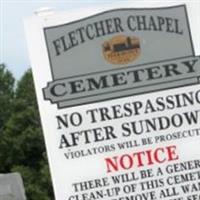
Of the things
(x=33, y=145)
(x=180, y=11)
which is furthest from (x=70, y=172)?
(x=33, y=145)

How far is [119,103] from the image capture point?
6.90 m

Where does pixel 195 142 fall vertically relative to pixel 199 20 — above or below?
below

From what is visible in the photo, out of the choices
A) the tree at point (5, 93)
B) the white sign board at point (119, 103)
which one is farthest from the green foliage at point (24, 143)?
the white sign board at point (119, 103)

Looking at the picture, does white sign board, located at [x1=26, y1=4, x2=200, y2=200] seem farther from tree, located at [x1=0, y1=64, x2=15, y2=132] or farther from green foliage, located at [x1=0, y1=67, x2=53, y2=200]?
tree, located at [x1=0, y1=64, x2=15, y2=132]

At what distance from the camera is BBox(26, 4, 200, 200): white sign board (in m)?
6.84

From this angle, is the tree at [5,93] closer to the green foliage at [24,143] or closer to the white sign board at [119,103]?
the green foliage at [24,143]

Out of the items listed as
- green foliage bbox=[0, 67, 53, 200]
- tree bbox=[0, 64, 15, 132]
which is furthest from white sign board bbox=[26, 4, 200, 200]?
tree bbox=[0, 64, 15, 132]

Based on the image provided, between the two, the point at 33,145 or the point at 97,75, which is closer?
the point at 97,75

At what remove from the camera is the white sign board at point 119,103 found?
22.5 feet

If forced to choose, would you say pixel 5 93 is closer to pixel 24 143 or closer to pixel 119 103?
pixel 24 143

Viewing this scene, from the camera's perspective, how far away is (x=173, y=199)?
6.95m

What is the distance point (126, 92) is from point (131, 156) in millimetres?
410

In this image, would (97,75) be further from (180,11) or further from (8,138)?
(8,138)

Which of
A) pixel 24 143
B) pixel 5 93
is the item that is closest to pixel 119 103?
pixel 24 143
